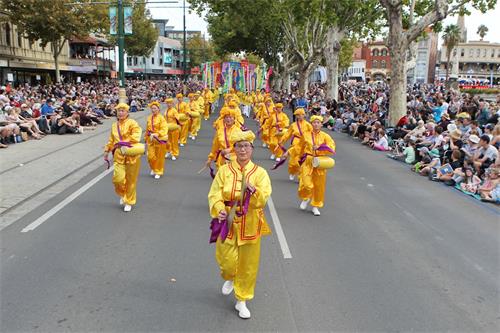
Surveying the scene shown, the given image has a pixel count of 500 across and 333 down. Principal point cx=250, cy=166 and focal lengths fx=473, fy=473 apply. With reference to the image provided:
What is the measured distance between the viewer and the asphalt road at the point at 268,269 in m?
4.42

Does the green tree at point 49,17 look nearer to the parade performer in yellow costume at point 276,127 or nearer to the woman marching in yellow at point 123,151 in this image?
the parade performer in yellow costume at point 276,127

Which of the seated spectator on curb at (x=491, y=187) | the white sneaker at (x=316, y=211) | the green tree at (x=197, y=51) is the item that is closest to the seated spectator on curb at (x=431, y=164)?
the seated spectator on curb at (x=491, y=187)

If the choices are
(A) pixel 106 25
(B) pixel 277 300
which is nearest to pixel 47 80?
(A) pixel 106 25

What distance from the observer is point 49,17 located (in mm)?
31875

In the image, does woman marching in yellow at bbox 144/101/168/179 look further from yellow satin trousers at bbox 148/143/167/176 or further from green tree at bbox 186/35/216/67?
green tree at bbox 186/35/216/67

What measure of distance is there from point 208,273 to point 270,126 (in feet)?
29.5

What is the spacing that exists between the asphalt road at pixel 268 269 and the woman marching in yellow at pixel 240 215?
0.41 m

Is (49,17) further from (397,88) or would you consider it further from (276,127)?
(276,127)

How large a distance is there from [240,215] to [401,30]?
51.1ft

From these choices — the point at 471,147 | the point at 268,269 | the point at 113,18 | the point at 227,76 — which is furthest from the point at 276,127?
the point at 227,76

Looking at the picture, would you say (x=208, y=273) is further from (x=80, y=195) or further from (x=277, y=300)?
(x=80, y=195)

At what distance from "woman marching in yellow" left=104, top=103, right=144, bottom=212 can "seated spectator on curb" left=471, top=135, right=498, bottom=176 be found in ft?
24.3

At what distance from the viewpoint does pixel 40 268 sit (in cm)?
549

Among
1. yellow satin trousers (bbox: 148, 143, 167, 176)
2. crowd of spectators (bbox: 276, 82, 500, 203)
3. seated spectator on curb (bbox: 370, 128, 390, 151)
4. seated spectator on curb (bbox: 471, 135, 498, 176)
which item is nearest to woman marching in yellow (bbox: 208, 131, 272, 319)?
yellow satin trousers (bbox: 148, 143, 167, 176)
